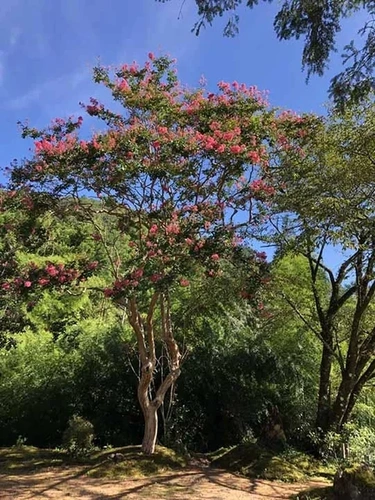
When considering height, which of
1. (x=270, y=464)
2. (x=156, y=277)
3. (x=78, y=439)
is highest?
(x=156, y=277)

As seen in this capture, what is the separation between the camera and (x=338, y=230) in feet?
19.2

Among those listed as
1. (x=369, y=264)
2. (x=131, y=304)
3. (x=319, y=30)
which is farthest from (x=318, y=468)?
(x=319, y=30)

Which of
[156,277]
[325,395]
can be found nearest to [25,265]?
[156,277]

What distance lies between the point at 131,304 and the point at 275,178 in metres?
2.67

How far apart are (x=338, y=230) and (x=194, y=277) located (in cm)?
192

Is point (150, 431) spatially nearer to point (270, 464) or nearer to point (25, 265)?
point (270, 464)

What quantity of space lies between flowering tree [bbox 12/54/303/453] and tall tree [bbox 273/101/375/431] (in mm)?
432

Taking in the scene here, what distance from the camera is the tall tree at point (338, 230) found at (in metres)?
6.03

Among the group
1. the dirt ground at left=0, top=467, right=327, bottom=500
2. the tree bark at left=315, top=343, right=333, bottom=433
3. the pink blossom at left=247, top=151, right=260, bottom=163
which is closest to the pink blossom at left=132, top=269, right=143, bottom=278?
the pink blossom at left=247, top=151, right=260, bottom=163

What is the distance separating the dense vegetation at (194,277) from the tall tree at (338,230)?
0.03 m

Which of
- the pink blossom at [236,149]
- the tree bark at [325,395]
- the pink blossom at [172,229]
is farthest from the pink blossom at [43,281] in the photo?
the tree bark at [325,395]

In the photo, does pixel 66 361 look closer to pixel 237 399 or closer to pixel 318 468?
pixel 237 399

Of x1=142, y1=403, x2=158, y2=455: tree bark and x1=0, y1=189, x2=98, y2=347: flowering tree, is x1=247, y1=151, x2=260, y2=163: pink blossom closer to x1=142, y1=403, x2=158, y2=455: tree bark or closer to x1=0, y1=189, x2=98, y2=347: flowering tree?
x1=0, y1=189, x2=98, y2=347: flowering tree

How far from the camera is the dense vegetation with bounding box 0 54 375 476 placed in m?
5.75
